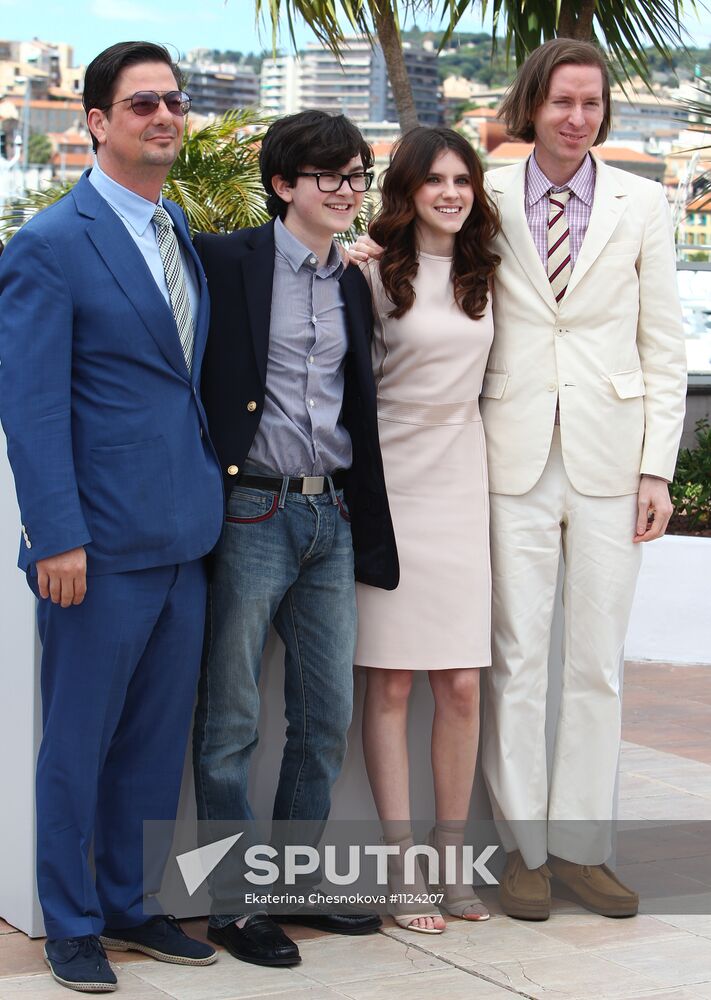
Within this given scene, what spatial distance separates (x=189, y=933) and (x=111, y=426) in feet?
4.29

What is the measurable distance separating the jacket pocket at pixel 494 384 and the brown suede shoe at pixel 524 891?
120 cm

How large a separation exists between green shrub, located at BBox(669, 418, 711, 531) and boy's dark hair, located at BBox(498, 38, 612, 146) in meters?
4.35

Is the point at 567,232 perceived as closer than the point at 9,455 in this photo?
No

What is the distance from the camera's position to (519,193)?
3.60 m

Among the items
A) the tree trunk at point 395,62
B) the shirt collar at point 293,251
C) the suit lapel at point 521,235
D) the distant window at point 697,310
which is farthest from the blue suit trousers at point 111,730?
the distant window at point 697,310

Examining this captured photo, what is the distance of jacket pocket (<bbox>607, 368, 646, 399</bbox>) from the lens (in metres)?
3.52

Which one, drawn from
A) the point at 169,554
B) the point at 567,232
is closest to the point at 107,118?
the point at 169,554

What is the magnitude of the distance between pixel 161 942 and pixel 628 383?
1763 millimetres

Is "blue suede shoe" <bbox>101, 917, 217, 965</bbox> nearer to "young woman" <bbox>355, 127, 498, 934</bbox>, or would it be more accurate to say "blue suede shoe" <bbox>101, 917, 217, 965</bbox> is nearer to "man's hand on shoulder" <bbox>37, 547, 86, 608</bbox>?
"young woman" <bbox>355, 127, 498, 934</bbox>

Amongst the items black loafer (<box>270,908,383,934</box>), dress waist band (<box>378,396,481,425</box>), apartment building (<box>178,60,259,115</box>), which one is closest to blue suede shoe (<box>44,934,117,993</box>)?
black loafer (<box>270,908,383,934</box>)

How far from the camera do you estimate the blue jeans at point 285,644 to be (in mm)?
3215

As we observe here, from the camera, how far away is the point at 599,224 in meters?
3.51

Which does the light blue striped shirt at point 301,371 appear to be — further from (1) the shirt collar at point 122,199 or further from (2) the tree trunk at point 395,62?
(2) the tree trunk at point 395,62

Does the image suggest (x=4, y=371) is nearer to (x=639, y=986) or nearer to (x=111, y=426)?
(x=111, y=426)
